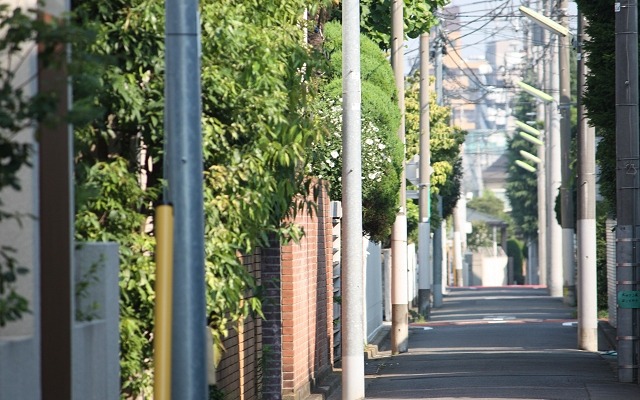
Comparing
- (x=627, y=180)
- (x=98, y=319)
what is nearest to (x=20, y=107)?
(x=98, y=319)

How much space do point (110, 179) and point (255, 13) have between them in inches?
76.7

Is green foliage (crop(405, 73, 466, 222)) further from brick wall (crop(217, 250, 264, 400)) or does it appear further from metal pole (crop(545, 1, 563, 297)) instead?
brick wall (crop(217, 250, 264, 400))

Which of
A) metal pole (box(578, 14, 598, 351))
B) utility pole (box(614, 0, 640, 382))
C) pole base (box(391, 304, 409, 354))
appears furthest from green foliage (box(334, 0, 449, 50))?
utility pole (box(614, 0, 640, 382))

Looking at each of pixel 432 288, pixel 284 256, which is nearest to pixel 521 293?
pixel 432 288

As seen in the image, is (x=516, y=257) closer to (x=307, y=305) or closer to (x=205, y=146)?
(x=307, y=305)

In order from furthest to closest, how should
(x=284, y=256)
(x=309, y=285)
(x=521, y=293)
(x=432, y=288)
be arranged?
(x=521, y=293), (x=432, y=288), (x=309, y=285), (x=284, y=256)

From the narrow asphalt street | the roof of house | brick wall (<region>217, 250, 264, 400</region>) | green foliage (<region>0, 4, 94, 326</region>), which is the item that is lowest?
the narrow asphalt street

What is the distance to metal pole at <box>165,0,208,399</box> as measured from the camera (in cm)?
730

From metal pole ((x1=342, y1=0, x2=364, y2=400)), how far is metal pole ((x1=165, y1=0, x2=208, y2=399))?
10.1 meters

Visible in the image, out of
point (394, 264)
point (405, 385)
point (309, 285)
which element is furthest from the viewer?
point (394, 264)

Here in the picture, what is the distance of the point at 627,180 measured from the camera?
69.6 ft

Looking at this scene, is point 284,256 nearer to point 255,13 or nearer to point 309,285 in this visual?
point 309,285

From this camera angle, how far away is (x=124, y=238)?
9.95m

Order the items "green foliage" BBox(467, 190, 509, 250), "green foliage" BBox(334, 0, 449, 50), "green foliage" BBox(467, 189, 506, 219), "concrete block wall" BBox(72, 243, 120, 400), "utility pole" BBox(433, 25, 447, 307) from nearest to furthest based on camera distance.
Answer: "concrete block wall" BBox(72, 243, 120, 400) < "green foliage" BBox(334, 0, 449, 50) < "utility pole" BBox(433, 25, 447, 307) < "green foliage" BBox(467, 190, 509, 250) < "green foliage" BBox(467, 189, 506, 219)
